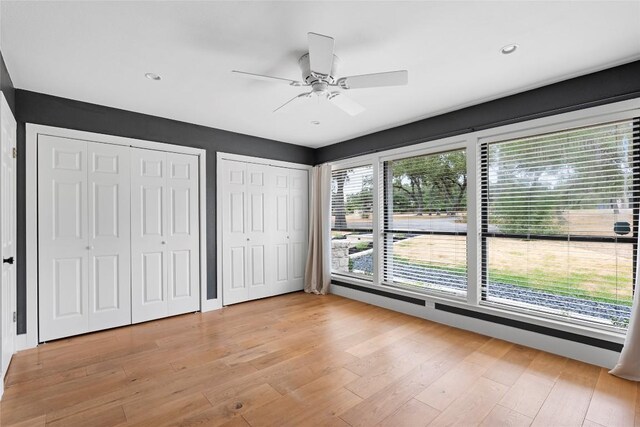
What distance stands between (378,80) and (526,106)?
1.79 m

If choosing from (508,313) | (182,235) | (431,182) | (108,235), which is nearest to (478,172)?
(431,182)

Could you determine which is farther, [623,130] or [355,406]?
[623,130]

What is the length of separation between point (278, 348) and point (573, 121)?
3459mm

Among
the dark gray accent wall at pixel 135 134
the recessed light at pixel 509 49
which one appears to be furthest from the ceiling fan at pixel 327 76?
the dark gray accent wall at pixel 135 134

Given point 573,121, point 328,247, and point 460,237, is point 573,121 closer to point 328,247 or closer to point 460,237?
point 460,237

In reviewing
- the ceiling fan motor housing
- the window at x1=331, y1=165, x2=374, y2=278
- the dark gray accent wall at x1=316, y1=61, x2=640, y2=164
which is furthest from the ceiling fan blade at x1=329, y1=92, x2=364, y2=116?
the window at x1=331, y1=165, x2=374, y2=278

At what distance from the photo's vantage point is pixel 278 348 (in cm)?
294

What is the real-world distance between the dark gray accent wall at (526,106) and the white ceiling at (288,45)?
108 mm

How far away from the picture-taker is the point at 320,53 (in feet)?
6.38

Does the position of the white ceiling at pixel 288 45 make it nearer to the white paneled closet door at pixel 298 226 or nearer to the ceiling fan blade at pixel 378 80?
the ceiling fan blade at pixel 378 80

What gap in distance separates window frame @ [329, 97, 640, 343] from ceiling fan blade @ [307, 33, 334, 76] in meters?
2.03

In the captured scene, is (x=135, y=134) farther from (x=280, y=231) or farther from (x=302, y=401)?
(x=302, y=401)

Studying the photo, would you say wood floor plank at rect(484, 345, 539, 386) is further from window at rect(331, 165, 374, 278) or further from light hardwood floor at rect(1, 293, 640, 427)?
window at rect(331, 165, 374, 278)

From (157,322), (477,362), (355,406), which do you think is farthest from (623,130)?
(157,322)
